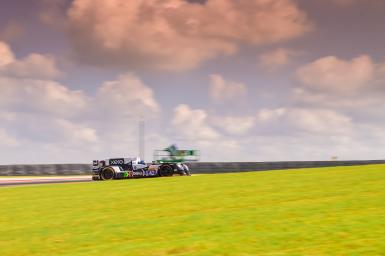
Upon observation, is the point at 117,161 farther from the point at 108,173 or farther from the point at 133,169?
the point at 133,169

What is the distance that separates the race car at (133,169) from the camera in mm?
26812

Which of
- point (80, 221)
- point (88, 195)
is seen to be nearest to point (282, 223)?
point (80, 221)

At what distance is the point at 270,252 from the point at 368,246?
1409 mm

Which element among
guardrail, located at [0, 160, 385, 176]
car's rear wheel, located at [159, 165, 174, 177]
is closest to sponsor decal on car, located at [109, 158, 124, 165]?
car's rear wheel, located at [159, 165, 174, 177]

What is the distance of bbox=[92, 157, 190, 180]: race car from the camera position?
26.8 metres

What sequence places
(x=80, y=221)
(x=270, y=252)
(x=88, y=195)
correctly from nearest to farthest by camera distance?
1. (x=270, y=252)
2. (x=80, y=221)
3. (x=88, y=195)

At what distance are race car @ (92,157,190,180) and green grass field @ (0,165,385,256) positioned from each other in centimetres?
1092

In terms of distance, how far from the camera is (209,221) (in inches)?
379

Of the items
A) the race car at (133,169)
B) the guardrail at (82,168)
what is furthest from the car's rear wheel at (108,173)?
the guardrail at (82,168)

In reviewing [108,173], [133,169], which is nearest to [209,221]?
[133,169]

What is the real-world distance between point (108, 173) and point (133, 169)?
143 cm

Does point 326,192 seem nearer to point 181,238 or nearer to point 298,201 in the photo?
point 298,201

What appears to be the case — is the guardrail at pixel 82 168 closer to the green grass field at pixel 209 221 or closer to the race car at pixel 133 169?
the race car at pixel 133 169

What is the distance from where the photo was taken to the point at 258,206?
11227 millimetres
